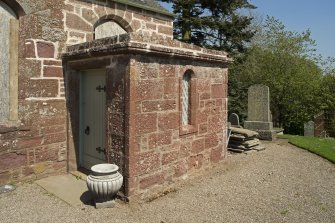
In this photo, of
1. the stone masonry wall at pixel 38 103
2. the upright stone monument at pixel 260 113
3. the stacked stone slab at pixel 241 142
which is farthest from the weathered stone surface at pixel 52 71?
the upright stone monument at pixel 260 113

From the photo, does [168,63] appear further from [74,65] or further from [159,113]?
[74,65]

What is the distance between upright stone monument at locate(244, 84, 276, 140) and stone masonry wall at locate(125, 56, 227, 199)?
5.21 meters

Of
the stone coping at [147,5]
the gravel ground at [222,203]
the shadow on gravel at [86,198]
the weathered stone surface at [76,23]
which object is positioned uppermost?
the stone coping at [147,5]

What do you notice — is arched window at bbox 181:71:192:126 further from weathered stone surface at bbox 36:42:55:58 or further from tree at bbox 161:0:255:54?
tree at bbox 161:0:255:54

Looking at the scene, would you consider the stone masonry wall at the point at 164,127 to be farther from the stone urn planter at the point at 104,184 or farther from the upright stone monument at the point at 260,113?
the upright stone monument at the point at 260,113

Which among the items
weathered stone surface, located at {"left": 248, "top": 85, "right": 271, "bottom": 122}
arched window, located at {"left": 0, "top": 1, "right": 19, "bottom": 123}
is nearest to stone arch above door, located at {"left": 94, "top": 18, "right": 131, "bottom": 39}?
arched window, located at {"left": 0, "top": 1, "right": 19, "bottom": 123}

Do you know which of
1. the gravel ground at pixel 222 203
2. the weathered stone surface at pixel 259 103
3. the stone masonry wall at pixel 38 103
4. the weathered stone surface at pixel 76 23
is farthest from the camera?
the weathered stone surface at pixel 259 103

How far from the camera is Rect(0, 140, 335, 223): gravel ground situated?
4543 millimetres

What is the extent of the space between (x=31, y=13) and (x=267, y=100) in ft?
30.1

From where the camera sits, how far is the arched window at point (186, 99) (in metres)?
6.27

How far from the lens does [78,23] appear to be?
664cm

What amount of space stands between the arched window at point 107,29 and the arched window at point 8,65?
6.26 ft

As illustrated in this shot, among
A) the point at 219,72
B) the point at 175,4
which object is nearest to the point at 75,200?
the point at 219,72

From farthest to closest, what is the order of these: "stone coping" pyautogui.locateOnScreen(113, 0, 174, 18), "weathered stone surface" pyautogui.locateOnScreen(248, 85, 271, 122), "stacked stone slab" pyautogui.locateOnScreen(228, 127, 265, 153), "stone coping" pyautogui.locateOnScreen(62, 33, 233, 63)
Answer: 1. "weathered stone surface" pyautogui.locateOnScreen(248, 85, 271, 122)
2. "stacked stone slab" pyautogui.locateOnScreen(228, 127, 265, 153)
3. "stone coping" pyautogui.locateOnScreen(113, 0, 174, 18)
4. "stone coping" pyautogui.locateOnScreen(62, 33, 233, 63)
